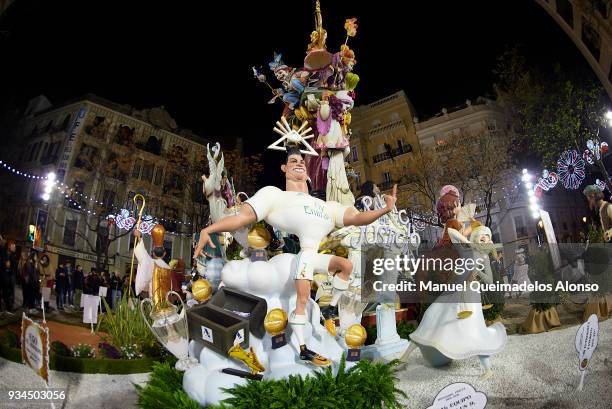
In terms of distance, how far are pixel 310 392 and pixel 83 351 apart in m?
2.19

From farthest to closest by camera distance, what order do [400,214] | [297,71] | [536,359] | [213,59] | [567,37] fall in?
1. [213,59]
2. [297,71]
3. [567,37]
4. [400,214]
5. [536,359]

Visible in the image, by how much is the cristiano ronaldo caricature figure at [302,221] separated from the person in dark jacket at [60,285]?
1870 mm

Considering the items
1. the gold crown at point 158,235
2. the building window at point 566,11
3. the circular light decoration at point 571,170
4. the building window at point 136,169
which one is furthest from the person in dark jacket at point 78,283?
the building window at point 566,11

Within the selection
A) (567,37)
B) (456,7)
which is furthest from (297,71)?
(567,37)

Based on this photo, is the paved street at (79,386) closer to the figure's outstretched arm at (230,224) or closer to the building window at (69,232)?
the building window at (69,232)

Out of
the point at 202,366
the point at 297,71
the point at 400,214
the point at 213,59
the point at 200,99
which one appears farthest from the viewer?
the point at 213,59

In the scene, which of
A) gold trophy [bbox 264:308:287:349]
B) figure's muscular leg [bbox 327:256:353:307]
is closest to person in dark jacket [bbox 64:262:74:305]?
gold trophy [bbox 264:308:287:349]

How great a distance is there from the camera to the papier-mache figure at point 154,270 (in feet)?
12.2

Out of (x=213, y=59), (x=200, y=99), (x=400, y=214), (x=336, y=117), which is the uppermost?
(x=213, y=59)

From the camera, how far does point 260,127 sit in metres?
4.77

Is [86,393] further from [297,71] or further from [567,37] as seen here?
[567,37]

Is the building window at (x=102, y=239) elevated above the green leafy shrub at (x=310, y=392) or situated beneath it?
elevated above

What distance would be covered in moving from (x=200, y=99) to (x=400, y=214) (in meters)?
2.49

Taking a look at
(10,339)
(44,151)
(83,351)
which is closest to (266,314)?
(83,351)
